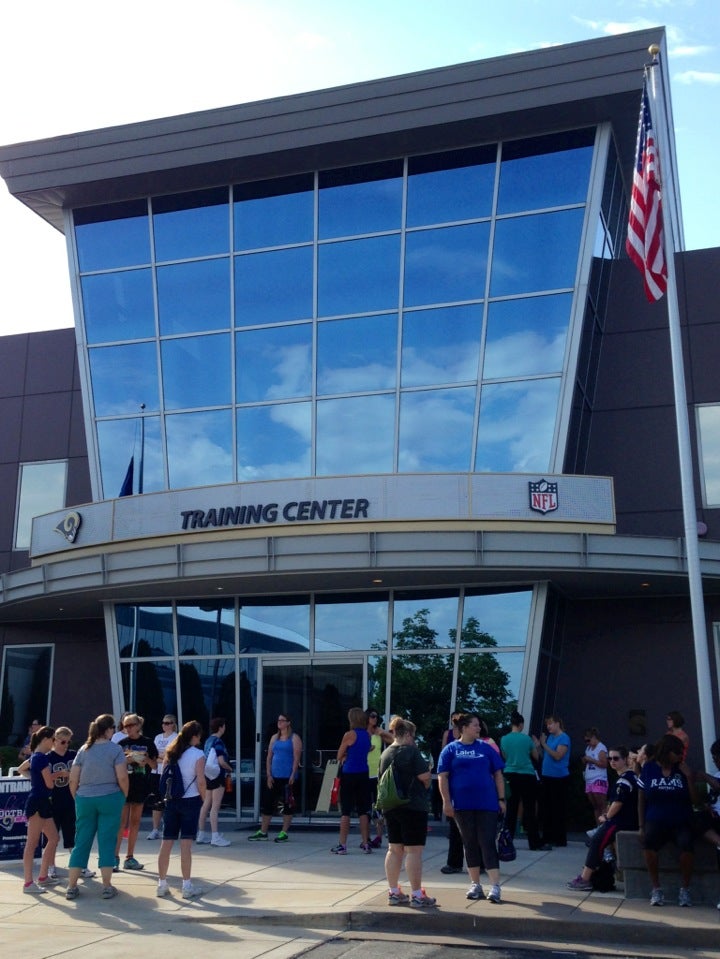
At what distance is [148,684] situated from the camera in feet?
64.8

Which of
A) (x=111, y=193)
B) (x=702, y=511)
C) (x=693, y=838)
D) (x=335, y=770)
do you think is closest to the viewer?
(x=693, y=838)

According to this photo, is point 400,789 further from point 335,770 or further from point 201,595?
point 201,595

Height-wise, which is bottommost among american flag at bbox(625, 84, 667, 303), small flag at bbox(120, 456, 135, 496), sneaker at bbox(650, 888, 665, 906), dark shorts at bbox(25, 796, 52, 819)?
sneaker at bbox(650, 888, 665, 906)

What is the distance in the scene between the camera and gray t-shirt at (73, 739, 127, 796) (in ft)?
34.4

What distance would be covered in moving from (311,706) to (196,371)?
684cm

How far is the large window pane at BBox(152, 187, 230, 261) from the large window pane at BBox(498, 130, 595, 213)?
5.66m

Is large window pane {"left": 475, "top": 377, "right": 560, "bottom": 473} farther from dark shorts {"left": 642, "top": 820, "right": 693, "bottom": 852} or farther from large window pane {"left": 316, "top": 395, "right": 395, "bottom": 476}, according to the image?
dark shorts {"left": 642, "top": 820, "right": 693, "bottom": 852}

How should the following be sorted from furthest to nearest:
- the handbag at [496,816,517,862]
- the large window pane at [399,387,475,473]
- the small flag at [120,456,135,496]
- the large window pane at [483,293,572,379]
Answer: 1. the small flag at [120,456,135,496]
2. the large window pane at [399,387,475,473]
3. the large window pane at [483,293,572,379]
4. the handbag at [496,816,517,862]

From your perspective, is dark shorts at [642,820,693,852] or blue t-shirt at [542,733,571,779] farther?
blue t-shirt at [542,733,571,779]

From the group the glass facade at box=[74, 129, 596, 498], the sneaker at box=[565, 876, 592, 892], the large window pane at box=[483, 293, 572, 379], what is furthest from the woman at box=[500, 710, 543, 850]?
the large window pane at box=[483, 293, 572, 379]

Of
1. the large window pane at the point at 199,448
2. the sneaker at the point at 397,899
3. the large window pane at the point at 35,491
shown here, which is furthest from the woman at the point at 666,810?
the large window pane at the point at 35,491

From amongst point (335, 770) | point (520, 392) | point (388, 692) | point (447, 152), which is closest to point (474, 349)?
point (520, 392)

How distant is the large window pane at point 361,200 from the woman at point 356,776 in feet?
33.7

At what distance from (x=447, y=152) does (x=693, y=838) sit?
1412cm
